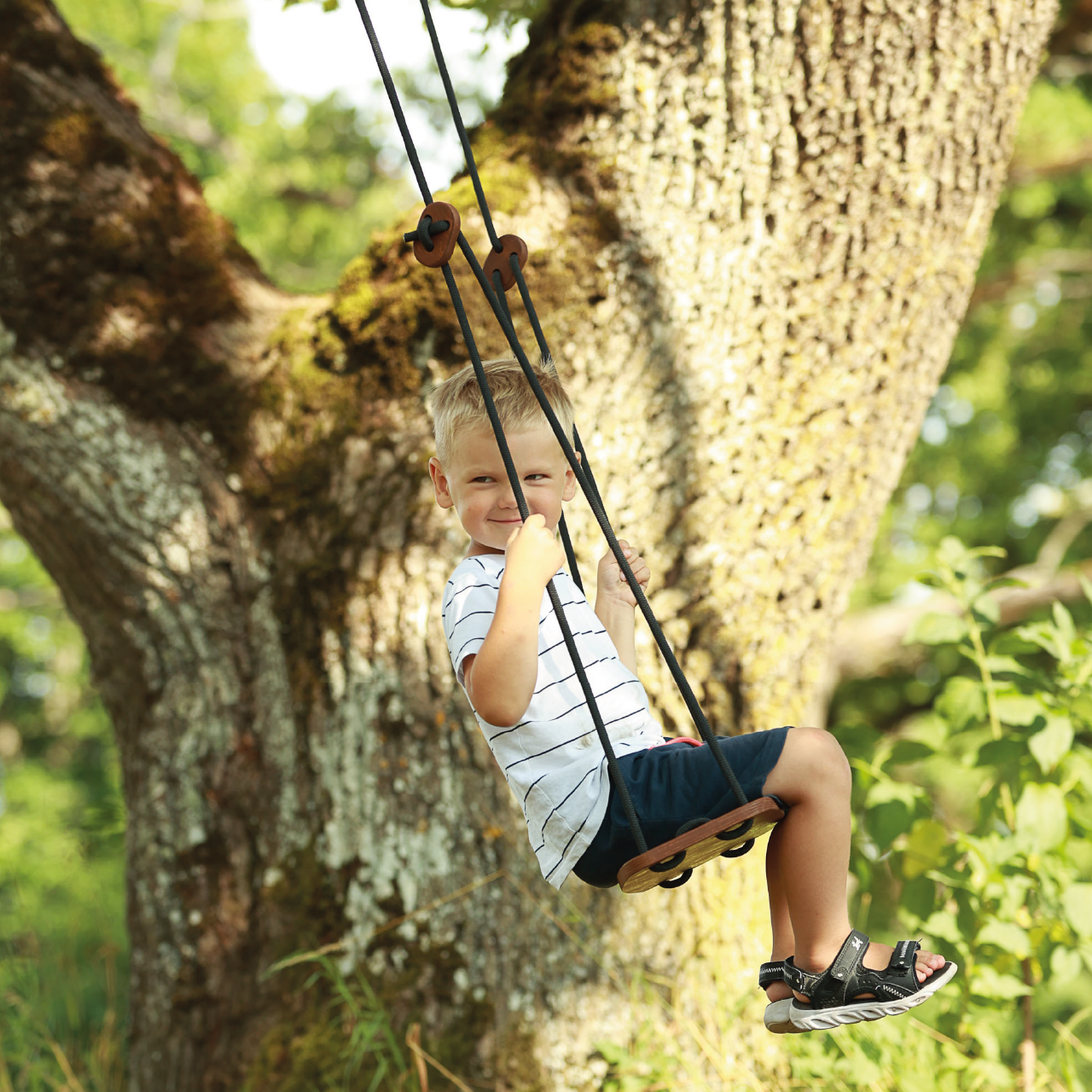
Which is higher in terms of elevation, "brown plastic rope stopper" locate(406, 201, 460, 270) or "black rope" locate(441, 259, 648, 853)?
"brown plastic rope stopper" locate(406, 201, 460, 270)

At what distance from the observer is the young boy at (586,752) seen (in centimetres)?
145

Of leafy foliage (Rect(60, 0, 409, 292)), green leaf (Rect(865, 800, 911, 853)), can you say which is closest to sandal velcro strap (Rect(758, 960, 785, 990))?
green leaf (Rect(865, 800, 911, 853))

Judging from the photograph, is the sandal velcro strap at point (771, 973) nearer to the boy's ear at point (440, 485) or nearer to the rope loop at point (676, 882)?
the rope loop at point (676, 882)

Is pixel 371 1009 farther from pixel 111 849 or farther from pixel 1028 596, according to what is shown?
pixel 1028 596

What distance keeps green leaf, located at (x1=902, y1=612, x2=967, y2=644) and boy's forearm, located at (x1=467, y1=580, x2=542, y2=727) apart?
139cm

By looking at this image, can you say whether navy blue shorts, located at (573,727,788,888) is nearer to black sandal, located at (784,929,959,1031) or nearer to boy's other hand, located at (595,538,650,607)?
black sandal, located at (784,929,959,1031)

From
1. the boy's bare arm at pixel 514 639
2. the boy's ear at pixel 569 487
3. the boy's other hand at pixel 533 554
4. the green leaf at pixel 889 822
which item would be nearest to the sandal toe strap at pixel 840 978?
the boy's bare arm at pixel 514 639

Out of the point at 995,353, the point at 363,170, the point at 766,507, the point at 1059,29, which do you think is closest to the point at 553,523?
the point at 766,507

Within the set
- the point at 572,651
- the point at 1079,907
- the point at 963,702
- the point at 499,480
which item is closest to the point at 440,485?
the point at 499,480

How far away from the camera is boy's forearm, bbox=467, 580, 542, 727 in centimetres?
140

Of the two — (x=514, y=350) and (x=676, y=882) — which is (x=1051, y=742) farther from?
(x=514, y=350)

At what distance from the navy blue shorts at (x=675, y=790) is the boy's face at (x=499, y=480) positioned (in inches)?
16.3

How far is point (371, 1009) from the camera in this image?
8.59 feet

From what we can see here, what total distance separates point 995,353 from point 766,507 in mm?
9067
